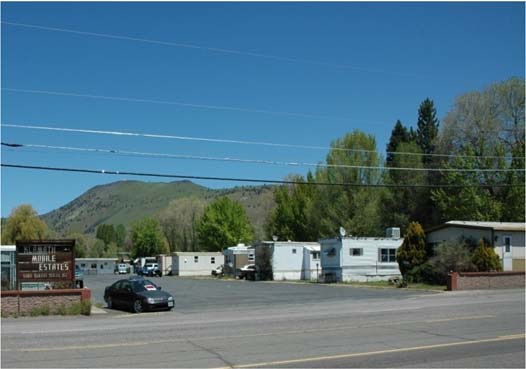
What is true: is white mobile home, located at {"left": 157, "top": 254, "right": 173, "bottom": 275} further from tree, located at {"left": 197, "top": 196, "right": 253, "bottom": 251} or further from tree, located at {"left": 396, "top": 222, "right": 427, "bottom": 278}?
tree, located at {"left": 396, "top": 222, "right": 427, "bottom": 278}

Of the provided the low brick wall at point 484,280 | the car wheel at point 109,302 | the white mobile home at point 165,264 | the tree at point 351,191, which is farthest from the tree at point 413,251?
the white mobile home at point 165,264

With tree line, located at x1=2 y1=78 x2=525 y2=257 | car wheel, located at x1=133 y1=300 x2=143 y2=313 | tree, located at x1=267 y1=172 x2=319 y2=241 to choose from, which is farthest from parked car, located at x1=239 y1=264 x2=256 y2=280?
car wheel, located at x1=133 y1=300 x2=143 y2=313

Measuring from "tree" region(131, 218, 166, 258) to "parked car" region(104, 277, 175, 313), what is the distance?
99.9 metres

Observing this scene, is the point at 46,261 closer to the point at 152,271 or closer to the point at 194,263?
the point at 152,271

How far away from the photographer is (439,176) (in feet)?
219

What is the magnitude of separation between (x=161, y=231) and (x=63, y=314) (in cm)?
10776

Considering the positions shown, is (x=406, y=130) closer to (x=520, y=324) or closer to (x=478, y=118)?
(x=478, y=118)

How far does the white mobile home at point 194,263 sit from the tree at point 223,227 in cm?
1067

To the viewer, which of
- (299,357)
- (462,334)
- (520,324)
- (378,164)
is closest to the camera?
(299,357)

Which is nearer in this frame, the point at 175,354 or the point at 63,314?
the point at 175,354

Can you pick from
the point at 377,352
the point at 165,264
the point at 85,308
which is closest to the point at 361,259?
the point at 85,308

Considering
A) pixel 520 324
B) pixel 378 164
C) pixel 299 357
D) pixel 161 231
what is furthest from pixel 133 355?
pixel 161 231

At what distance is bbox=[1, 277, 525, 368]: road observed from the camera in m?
11.6

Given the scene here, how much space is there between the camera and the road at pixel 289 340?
11555 millimetres
